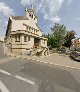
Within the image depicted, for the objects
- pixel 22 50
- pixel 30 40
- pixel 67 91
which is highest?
pixel 30 40

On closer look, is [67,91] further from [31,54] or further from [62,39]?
[62,39]

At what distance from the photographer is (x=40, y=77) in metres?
16.3

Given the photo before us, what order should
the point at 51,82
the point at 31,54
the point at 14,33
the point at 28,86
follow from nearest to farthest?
1. the point at 28,86
2. the point at 51,82
3. the point at 31,54
4. the point at 14,33

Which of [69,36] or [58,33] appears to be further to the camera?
[69,36]

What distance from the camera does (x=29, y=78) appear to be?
51.8 ft

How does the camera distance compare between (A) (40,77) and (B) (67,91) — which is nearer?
(B) (67,91)

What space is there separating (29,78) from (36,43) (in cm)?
2767

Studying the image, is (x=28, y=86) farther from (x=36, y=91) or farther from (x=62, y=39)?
(x=62, y=39)

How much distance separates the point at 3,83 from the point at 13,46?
22744 mm

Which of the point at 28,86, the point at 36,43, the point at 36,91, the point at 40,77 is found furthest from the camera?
the point at 36,43

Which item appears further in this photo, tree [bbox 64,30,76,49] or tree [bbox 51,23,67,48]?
tree [bbox 64,30,76,49]

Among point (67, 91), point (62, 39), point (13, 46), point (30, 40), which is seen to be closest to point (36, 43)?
point (30, 40)

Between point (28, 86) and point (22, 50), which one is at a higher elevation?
point (22, 50)

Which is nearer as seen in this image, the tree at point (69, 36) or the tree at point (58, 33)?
the tree at point (58, 33)
